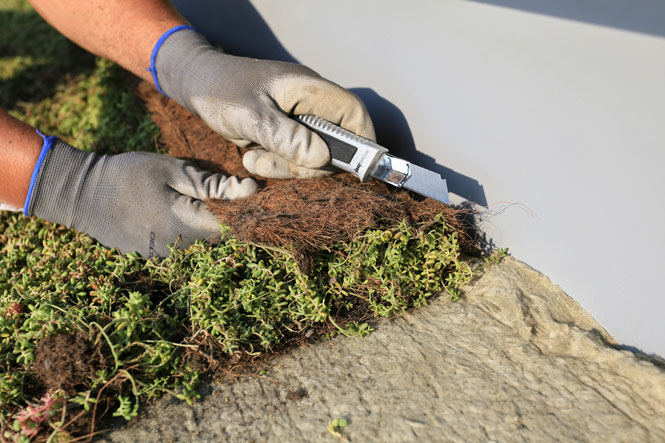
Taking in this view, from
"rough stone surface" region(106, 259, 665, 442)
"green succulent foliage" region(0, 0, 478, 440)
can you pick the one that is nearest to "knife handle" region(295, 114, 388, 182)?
"green succulent foliage" region(0, 0, 478, 440)

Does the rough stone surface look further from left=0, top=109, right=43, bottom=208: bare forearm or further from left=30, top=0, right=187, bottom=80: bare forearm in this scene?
left=30, top=0, right=187, bottom=80: bare forearm

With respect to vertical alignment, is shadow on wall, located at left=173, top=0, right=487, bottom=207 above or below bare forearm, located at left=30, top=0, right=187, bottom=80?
above

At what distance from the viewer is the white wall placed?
4.89ft

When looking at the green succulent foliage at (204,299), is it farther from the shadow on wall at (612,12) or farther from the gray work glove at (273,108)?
the shadow on wall at (612,12)

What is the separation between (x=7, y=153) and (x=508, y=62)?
2085 mm

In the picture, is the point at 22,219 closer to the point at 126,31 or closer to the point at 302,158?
the point at 126,31

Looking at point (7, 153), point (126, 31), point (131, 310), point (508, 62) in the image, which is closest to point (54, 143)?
point (7, 153)

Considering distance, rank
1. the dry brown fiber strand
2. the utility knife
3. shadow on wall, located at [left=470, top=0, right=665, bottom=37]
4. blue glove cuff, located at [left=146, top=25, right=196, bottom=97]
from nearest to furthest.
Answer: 1. shadow on wall, located at [left=470, top=0, right=665, bottom=37]
2. the dry brown fiber strand
3. the utility knife
4. blue glove cuff, located at [left=146, top=25, right=196, bottom=97]

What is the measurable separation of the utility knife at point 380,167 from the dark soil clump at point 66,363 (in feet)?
3.64

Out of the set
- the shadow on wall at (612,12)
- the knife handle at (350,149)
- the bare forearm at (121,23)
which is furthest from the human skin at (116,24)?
the shadow on wall at (612,12)

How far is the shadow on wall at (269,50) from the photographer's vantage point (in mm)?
2113

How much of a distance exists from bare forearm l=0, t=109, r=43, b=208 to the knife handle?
1241mm

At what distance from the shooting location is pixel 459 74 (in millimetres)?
1926

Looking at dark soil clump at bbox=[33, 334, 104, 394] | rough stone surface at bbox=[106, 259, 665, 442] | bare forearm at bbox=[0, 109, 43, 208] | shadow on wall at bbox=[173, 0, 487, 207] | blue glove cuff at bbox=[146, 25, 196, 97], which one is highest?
shadow on wall at bbox=[173, 0, 487, 207]
